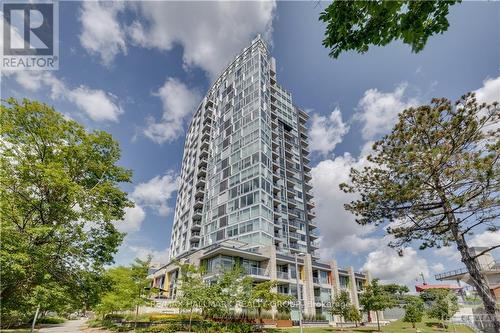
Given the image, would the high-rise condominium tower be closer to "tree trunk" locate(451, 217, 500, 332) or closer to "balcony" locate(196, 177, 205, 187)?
"balcony" locate(196, 177, 205, 187)

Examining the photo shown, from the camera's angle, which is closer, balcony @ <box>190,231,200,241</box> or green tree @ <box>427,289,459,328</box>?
green tree @ <box>427,289,459,328</box>

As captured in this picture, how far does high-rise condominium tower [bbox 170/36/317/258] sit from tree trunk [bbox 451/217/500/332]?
3022 centimetres

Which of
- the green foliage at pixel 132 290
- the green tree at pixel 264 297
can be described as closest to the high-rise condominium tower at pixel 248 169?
the green tree at pixel 264 297

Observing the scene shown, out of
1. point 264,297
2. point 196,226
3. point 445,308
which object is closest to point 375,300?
point 445,308

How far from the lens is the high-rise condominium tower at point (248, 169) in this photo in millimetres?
44656

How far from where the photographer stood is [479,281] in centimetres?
1127

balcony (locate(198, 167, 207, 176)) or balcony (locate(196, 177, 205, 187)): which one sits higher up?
balcony (locate(198, 167, 207, 176))

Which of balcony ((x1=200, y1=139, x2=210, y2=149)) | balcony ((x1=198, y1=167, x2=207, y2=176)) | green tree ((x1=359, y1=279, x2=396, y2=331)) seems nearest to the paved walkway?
green tree ((x1=359, y1=279, x2=396, y2=331))

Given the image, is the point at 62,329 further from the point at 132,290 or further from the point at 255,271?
the point at 255,271

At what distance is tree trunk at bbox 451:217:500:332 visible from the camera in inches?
419

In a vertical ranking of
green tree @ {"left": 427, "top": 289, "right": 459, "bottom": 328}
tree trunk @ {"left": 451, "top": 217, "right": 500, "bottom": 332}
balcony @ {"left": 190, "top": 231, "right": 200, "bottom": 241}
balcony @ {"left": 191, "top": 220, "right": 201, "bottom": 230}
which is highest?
balcony @ {"left": 191, "top": 220, "right": 201, "bottom": 230}

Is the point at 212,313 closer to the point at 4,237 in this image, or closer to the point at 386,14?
the point at 4,237

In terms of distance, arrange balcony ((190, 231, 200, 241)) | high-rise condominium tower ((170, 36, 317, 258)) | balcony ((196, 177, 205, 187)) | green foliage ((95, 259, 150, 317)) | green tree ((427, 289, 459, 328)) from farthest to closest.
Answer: balcony ((196, 177, 205, 187)) → balcony ((190, 231, 200, 241)) → high-rise condominium tower ((170, 36, 317, 258)) → green tree ((427, 289, 459, 328)) → green foliage ((95, 259, 150, 317))

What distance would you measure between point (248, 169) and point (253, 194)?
5.20 metres
